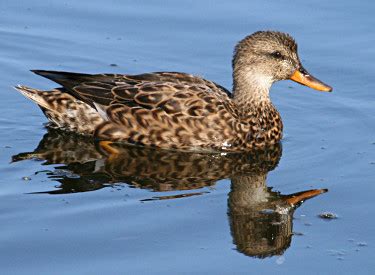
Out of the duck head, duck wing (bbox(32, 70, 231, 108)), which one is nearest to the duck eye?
the duck head

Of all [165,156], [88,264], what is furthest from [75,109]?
[88,264]

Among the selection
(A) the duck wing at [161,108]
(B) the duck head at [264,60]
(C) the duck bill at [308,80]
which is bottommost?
(A) the duck wing at [161,108]

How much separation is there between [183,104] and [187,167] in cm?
91

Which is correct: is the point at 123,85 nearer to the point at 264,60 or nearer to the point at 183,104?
the point at 183,104

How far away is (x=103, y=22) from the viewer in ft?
48.3

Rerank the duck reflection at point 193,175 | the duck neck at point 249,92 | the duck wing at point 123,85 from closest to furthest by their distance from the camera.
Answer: the duck reflection at point 193,175
the duck wing at point 123,85
the duck neck at point 249,92

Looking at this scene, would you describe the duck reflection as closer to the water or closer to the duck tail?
the water

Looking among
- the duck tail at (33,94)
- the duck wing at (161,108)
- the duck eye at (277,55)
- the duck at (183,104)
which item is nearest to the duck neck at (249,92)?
the duck at (183,104)

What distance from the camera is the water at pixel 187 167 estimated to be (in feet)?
29.7

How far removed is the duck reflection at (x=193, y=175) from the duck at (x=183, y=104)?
0.52 feet

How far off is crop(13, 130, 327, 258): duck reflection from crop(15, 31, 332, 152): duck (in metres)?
0.16

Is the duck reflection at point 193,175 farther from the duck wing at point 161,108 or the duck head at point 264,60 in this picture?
the duck head at point 264,60

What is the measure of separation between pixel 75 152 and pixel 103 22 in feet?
11.4

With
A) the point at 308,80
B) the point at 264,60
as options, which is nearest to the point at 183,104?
the point at 264,60
